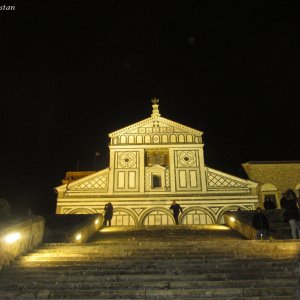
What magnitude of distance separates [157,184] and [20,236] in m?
18.0

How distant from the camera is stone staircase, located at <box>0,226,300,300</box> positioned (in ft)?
21.6

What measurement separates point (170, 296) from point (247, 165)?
77.6ft

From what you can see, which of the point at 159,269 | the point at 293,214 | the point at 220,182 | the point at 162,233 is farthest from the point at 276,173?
the point at 159,269

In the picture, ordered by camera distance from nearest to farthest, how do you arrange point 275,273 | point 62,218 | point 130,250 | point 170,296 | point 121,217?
point 170,296
point 275,273
point 130,250
point 62,218
point 121,217

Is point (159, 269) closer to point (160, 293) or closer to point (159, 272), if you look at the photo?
point (159, 272)

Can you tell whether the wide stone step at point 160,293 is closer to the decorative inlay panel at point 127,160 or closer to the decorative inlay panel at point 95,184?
the decorative inlay panel at point 95,184

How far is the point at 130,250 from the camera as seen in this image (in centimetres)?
905

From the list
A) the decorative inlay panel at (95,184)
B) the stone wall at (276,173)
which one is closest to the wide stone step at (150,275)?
the decorative inlay panel at (95,184)

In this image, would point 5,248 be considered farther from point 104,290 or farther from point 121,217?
point 121,217

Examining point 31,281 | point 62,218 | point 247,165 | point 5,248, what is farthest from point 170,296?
point 247,165

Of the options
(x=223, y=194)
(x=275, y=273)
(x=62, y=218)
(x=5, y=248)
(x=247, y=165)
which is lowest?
(x=275, y=273)

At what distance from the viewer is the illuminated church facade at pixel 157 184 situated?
24734 mm

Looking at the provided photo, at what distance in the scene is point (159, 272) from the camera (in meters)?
7.53

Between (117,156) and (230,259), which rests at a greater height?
(117,156)
